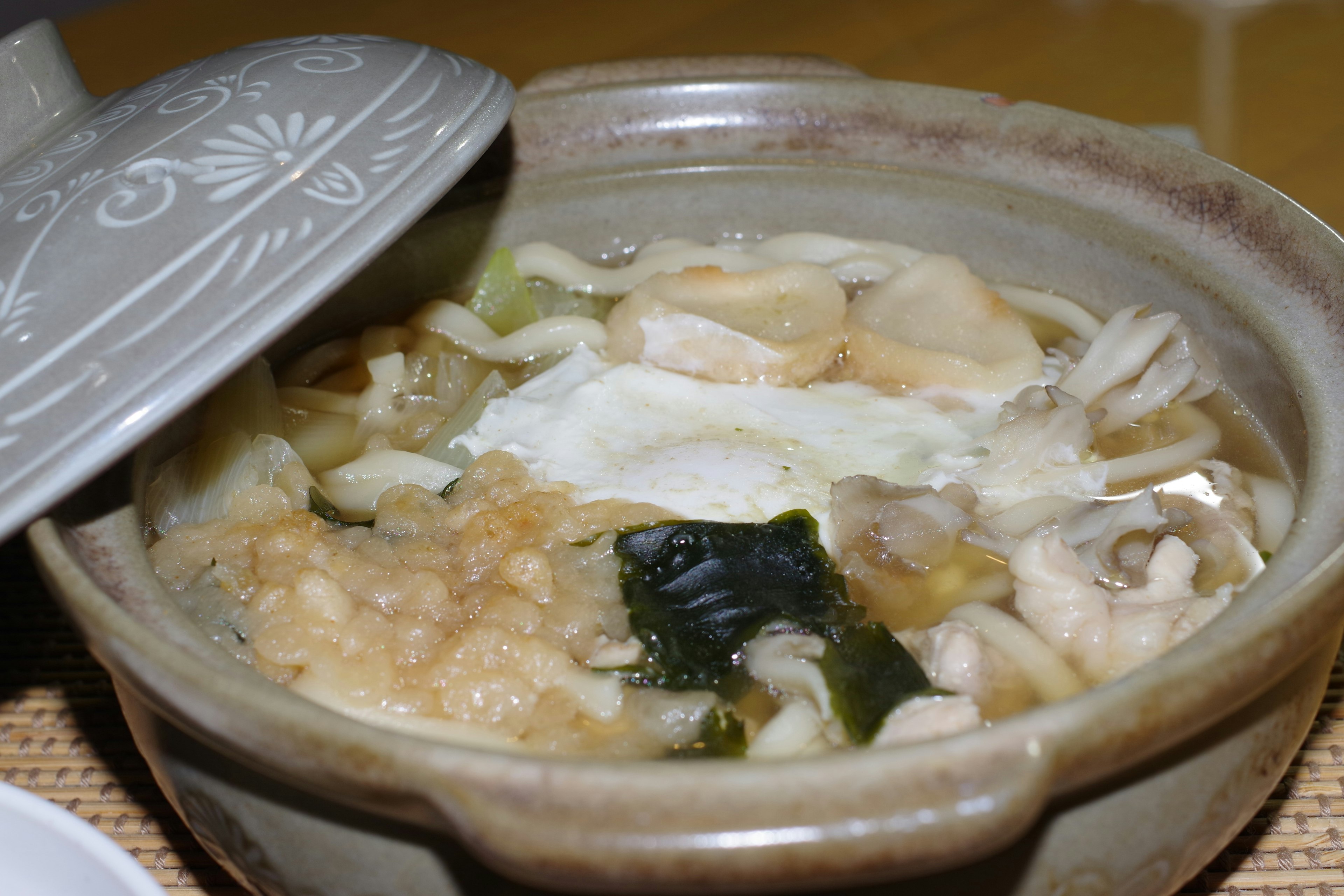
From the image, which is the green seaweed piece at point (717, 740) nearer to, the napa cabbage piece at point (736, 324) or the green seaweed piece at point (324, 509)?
the green seaweed piece at point (324, 509)

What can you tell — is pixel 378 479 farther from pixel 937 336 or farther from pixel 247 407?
pixel 937 336

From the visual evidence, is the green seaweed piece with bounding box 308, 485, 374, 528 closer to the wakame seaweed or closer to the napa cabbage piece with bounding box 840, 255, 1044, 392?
the wakame seaweed

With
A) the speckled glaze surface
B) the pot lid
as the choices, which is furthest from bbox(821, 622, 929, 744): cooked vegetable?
the pot lid

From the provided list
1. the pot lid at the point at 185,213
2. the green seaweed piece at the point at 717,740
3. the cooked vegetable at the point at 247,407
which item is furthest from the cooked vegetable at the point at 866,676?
the cooked vegetable at the point at 247,407

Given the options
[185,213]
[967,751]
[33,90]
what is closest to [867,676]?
[967,751]

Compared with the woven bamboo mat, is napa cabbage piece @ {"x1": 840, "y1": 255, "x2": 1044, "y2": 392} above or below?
above

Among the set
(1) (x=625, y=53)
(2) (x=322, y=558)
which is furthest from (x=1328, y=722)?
(1) (x=625, y=53)
